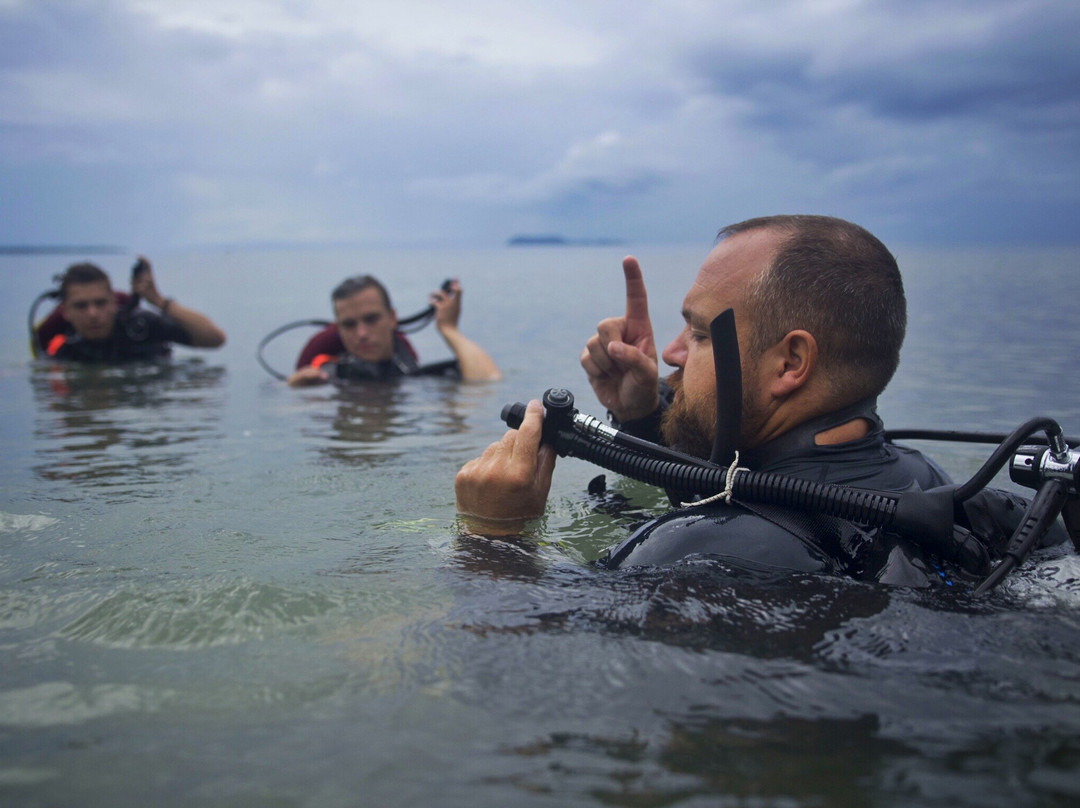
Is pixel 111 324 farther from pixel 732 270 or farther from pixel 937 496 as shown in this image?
pixel 937 496

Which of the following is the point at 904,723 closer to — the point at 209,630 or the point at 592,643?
the point at 592,643

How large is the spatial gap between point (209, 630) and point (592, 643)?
3.46ft

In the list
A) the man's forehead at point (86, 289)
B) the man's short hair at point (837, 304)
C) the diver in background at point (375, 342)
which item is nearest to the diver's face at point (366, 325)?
the diver in background at point (375, 342)

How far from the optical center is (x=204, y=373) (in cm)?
1068

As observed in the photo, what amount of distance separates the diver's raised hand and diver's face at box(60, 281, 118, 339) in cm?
886

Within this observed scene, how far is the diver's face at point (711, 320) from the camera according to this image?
258 centimetres

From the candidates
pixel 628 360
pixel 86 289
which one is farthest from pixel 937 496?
pixel 86 289

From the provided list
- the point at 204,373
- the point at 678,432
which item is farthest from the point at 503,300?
the point at 678,432

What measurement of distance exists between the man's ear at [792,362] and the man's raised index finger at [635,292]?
93 cm

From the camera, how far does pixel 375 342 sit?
955 cm

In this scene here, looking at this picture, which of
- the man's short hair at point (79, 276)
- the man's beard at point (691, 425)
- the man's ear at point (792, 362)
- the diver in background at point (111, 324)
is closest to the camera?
the man's ear at point (792, 362)

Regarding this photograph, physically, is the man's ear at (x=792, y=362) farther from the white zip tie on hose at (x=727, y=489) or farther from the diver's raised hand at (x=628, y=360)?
the diver's raised hand at (x=628, y=360)

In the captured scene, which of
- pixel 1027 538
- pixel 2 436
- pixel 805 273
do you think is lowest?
pixel 2 436

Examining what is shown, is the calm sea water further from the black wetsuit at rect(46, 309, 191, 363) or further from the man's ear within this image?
the black wetsuit at rect(46, 309, 191, 363)
